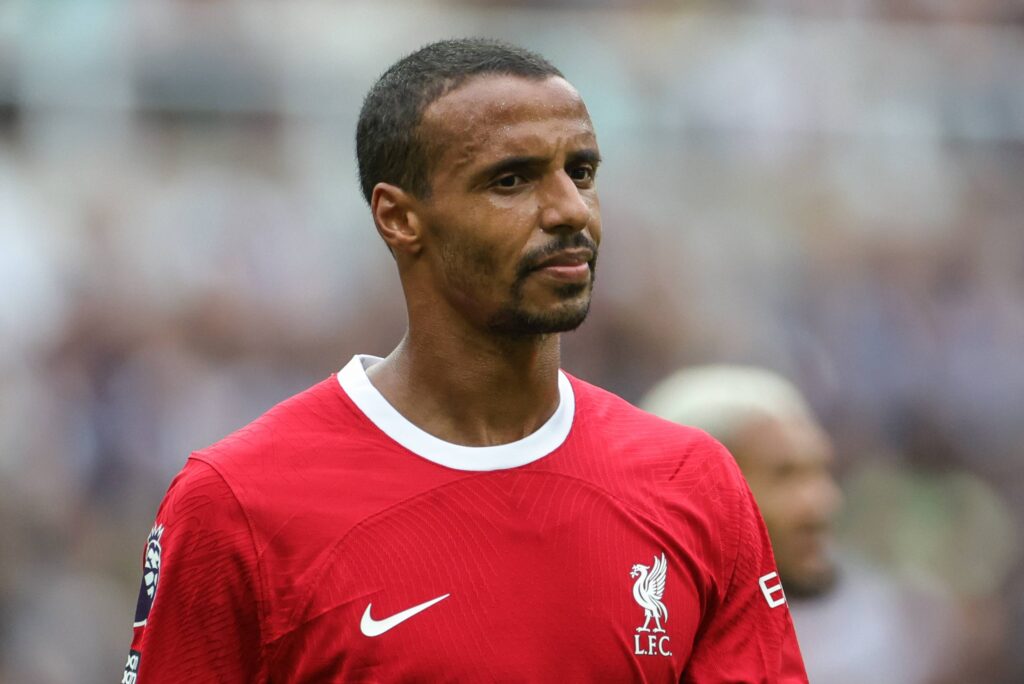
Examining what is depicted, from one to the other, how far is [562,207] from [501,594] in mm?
704

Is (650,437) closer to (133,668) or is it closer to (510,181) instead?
(510,181)

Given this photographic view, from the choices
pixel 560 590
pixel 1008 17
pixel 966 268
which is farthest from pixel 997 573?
pixel 560 590

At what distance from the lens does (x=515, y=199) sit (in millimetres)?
2656

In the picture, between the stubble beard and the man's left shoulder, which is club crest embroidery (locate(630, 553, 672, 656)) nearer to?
the man's left shoulder

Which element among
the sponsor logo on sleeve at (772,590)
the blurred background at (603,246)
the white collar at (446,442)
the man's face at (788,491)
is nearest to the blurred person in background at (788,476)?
the man's face at (788,491)

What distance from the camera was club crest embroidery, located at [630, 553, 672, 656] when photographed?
2.64m

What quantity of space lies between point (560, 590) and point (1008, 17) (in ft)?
22.0

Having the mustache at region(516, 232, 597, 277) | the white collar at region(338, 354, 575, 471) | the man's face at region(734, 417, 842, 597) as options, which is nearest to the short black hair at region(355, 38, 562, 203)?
the mustache at region(516, 232, 597, 277)

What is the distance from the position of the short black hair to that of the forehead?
0.02m

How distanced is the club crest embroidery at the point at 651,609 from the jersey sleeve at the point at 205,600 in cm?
68

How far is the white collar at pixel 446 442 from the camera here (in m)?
2.71

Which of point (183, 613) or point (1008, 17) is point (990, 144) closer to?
point (1008, 17)

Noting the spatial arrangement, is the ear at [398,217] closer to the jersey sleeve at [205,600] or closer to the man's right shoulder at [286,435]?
the man's right shoulder at [286,435]

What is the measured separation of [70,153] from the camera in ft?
23.2
